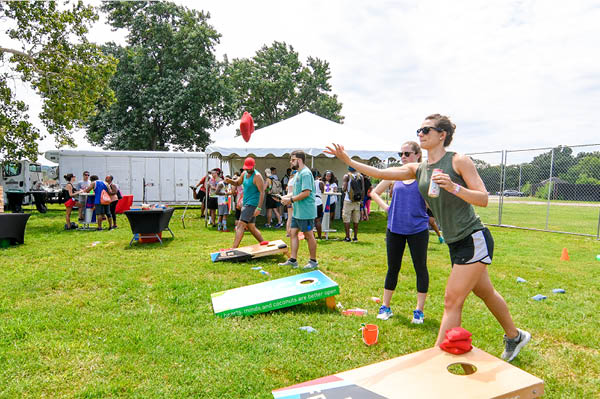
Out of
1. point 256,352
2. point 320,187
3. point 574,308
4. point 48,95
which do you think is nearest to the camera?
point 256,352

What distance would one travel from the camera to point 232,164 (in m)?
18.6

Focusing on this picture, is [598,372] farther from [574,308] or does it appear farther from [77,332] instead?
[77,332]

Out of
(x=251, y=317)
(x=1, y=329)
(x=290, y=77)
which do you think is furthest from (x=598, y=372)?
(x=290, y=77)

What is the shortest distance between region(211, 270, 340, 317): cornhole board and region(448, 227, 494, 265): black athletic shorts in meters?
2.00

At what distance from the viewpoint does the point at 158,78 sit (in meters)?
28.1

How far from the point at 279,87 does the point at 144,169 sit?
2211 cm

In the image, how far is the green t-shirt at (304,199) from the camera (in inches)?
244

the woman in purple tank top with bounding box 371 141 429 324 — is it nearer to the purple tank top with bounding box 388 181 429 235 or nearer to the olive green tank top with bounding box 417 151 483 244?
the purple tank top with bounding box 388 181 429 235

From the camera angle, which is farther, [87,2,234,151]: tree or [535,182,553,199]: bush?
[87,2,234,151]: tree

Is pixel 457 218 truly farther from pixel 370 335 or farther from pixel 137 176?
pixel 137 176

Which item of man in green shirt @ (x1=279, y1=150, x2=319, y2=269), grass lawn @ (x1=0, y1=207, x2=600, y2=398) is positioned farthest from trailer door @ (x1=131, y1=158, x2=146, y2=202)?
man in green shirt @ (x1=279, y1=150, x2=319, y2=269)

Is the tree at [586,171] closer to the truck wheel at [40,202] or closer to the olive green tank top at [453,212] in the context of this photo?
the olive green tank top at [453,212]

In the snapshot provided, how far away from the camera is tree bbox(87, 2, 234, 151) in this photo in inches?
1085

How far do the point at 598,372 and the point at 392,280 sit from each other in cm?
190
